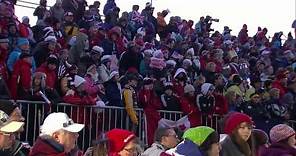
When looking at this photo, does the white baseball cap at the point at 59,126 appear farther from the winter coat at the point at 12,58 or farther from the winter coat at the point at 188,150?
the winter coat at the point at 12,58

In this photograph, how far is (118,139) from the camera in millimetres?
5242

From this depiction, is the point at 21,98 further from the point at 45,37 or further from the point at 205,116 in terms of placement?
the point at 205,116

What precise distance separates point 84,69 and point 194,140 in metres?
6.94

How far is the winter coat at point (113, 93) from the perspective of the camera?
11844mm

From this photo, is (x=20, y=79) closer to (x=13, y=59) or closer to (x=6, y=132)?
(x=13, y=59)

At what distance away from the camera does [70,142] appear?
5.31 metres

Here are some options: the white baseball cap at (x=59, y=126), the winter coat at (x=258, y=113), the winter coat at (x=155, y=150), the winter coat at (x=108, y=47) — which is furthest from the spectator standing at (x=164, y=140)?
the winter coat at (x=258, y=113)

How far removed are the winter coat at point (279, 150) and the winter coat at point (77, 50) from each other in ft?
20.6

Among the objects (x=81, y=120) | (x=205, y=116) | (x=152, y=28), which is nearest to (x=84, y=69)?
(x=81, y=120)

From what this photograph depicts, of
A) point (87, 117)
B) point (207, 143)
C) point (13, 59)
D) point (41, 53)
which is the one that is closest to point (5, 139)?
point (207, 143)

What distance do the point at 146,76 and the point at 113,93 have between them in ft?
7.16

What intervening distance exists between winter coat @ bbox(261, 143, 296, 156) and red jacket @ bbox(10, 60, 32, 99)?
472cm

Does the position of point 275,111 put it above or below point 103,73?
below

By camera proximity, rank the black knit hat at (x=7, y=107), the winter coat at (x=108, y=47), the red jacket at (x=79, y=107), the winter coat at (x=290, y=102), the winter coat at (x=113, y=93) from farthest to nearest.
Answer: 1. the winter coat at (x=290, y=102)
2. the winter coat at (x=108, y=47)
3. the winter coat at (x=113, y=93)
4. the red jacket at (x=79, y=107)
5. the black knit hat at (x=7, y=107)
